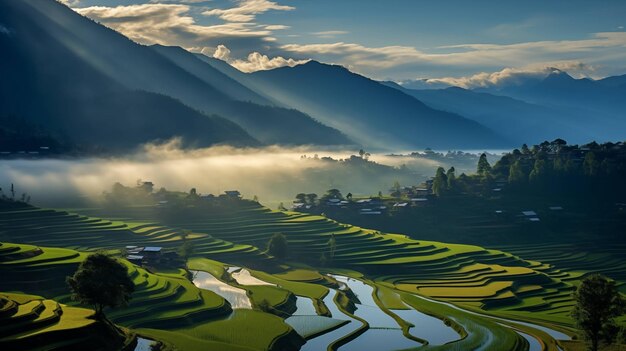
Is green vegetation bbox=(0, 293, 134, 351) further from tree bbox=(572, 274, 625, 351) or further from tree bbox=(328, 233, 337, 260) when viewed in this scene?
tree bbox=(328, 233, 337, 260)

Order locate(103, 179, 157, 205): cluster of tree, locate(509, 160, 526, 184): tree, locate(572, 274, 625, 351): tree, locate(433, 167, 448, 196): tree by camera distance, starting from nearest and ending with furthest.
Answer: locate(572, 274, 625, 351): tree
locate(103, 179, 157, 205): cluster of tree
locate(433, 167, 448, 196): tree
locate(509, 160, 526, 184): tree

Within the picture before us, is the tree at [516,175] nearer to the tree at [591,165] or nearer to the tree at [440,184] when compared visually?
the tree at [591,165]

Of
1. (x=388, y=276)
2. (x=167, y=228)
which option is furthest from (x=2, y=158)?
(x=388, y=276)

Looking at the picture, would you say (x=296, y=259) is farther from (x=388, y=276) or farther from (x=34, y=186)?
(x=34, y=186)

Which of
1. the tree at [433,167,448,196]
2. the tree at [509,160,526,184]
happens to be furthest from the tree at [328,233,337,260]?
the tree at [509,160,526,184]

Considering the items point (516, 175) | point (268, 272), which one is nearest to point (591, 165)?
point (516, 175)
